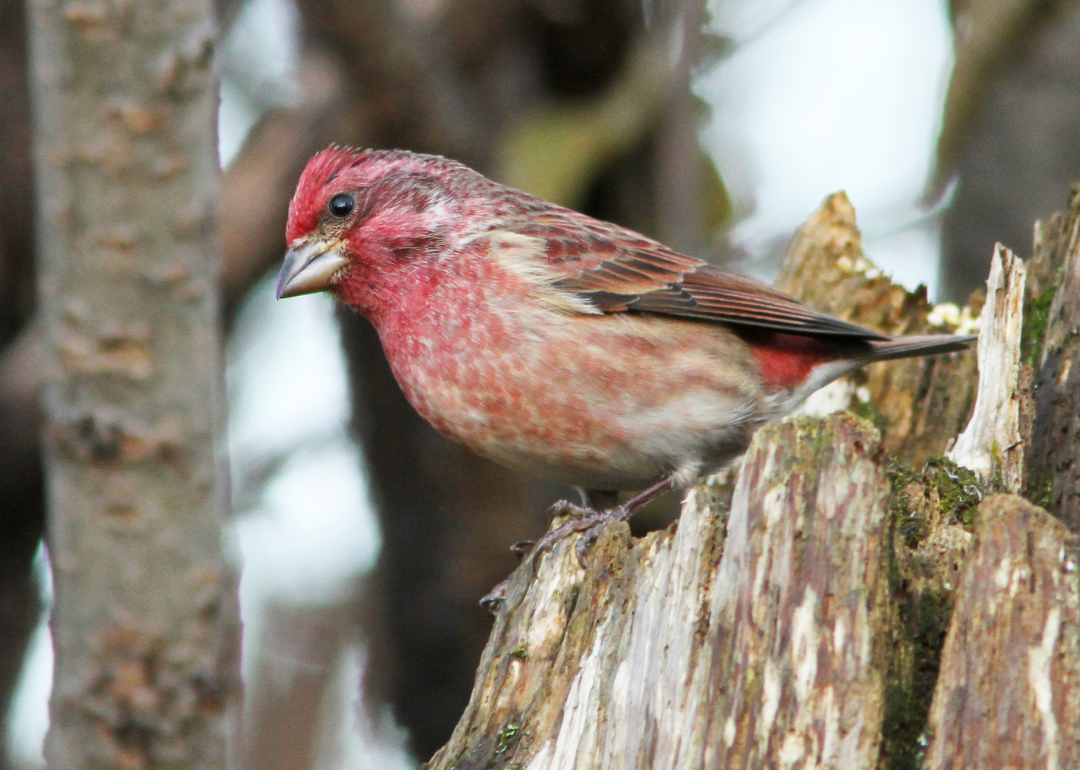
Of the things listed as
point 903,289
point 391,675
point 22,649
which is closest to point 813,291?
point 903,289

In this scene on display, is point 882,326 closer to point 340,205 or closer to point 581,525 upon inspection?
point 581,525

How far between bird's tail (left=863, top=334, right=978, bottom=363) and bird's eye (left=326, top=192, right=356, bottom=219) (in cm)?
261

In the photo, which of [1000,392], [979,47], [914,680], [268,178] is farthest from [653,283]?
[914,680]

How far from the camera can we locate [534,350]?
5266mm

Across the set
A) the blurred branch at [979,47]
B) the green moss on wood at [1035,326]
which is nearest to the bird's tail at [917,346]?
the green moss on wood at [1035,326]

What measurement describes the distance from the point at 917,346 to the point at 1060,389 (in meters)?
0.93

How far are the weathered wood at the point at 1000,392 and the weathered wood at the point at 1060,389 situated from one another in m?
0.15

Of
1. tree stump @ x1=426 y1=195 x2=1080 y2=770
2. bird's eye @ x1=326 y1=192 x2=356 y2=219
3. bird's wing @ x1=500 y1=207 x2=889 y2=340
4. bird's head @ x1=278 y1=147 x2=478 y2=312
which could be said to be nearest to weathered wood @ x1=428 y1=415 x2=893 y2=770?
tree stump @ x1=426 y1=195 x2=1080 y2=770

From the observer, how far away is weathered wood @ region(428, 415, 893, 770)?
119 inches

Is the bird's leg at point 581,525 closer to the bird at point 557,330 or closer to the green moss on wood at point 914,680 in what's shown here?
the bird at point 557,330

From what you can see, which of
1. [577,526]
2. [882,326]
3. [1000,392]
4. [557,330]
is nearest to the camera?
[1000,392]

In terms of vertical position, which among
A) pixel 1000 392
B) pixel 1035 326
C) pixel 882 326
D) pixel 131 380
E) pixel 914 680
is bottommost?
pixel 914 680

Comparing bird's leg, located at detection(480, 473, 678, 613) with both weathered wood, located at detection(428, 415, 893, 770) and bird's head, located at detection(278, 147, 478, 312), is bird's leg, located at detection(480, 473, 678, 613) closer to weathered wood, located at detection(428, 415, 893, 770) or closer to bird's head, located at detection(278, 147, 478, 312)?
weathered wood, located at detection(428, 415, 893, 770)

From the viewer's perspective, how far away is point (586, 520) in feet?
16.3
